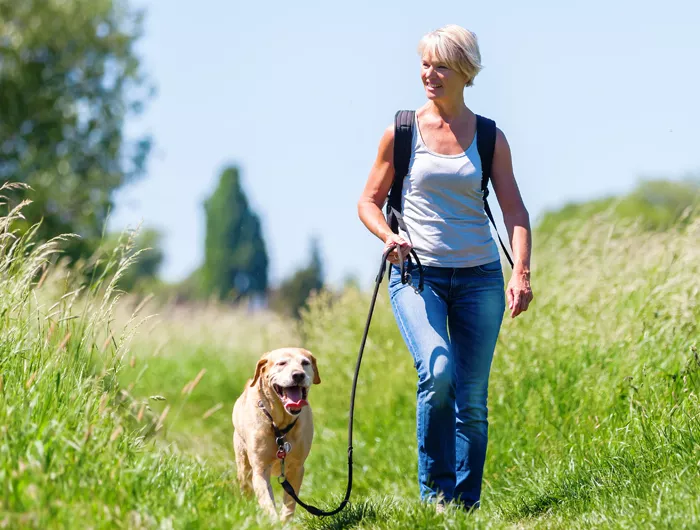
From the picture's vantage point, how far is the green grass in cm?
351

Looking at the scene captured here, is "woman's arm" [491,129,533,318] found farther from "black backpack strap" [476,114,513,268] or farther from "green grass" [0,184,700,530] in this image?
"green grass" [0,184,700,530]

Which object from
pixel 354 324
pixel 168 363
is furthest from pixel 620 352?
pixel 168 363

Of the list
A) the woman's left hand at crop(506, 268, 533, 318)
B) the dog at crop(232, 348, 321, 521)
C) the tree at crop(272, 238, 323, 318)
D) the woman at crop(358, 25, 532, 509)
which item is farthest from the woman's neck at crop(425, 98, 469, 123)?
the tree at crop(272, 238, 323, 318)

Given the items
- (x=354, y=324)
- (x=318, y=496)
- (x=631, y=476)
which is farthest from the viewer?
(x=354, y=324)

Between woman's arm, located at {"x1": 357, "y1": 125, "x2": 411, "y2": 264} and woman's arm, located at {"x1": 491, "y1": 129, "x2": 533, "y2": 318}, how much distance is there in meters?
0.54

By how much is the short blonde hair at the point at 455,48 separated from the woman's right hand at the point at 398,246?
35.8 inches

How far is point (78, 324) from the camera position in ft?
16.7

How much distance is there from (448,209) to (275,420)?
56.3 inches

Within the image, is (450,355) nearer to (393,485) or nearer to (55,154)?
(393,485)

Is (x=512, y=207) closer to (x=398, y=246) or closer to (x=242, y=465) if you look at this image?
(x=398, y=246)

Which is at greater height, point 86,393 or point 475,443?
point 86,393

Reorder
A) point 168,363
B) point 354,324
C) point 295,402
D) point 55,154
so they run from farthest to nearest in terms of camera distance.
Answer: point 55,154 < point 168,363 < point 354,324 < point 295,402

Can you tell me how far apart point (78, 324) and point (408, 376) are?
3.83 m

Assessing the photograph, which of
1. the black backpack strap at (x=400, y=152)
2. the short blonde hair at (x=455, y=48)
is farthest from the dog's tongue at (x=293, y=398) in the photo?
the short blonde hair at (x=455, y=48)
